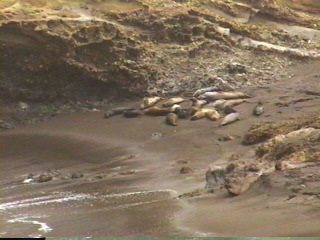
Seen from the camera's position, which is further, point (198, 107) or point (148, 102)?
point (148, 102)

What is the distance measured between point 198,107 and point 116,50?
2.96 metres

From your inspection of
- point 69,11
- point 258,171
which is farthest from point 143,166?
point 69,11

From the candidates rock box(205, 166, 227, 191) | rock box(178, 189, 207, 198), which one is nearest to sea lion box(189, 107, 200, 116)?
rock box(205, 166, 227, 191)

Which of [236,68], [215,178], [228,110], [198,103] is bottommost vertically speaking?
[198,103]

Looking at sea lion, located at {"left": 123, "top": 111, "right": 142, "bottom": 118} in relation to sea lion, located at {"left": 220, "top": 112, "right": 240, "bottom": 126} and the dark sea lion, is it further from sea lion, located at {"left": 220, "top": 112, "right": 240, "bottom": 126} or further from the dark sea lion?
sea lion, located at {"left": 220, "top": 112, "right": 240, "bottom": 126}

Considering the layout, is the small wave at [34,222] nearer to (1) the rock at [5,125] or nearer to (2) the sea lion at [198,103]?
(2) the sea lion at [198,103]

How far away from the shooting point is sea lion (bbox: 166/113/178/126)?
43.7 ft

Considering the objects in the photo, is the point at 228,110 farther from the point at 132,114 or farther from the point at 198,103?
the point at 132,114

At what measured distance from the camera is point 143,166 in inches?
419

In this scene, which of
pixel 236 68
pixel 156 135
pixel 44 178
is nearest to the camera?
pixel 44 178

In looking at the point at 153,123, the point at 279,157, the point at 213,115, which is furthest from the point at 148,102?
the point at 279,157

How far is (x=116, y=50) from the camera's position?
16.0 meters

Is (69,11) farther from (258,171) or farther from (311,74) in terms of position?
(258,171)

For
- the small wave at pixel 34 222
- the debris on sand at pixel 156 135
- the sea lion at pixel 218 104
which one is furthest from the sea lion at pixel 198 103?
the small wave at pixel 34 222
